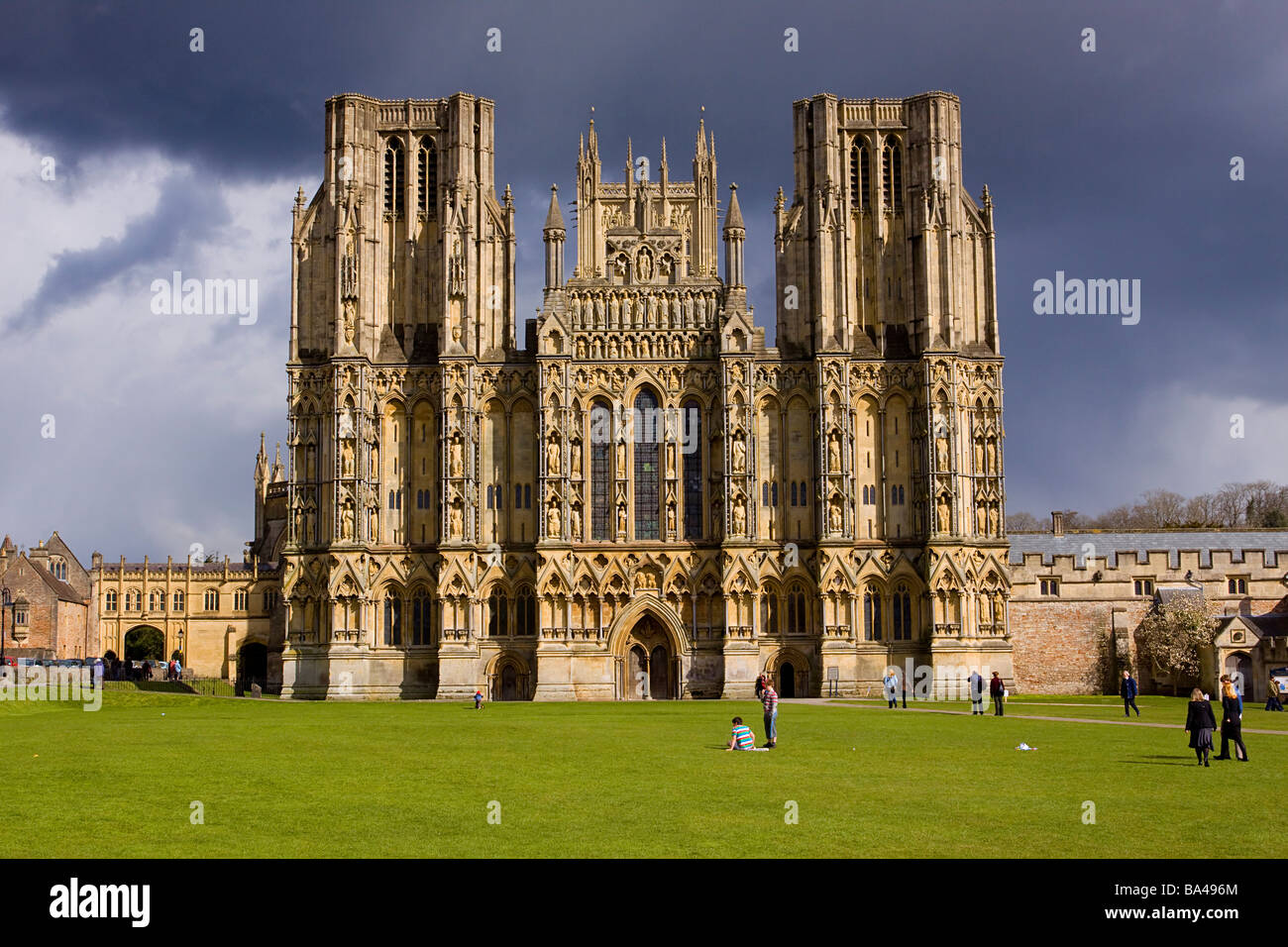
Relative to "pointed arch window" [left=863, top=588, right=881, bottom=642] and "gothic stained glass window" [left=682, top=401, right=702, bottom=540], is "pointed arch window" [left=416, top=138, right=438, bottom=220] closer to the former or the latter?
"gothic stained glass window" [left=682, top=401, right=702, bottom=540]

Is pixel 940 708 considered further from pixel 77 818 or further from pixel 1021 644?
pixel 77 818

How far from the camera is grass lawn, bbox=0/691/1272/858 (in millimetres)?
17641

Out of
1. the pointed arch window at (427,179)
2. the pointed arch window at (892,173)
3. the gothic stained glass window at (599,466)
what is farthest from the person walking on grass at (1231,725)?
the pointed arch window at (427,179)

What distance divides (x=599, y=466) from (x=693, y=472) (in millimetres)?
4870

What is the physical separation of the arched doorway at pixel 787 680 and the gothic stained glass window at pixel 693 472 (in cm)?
814

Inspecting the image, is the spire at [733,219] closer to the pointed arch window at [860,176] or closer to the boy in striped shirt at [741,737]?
the pointed arch window at [860,176]

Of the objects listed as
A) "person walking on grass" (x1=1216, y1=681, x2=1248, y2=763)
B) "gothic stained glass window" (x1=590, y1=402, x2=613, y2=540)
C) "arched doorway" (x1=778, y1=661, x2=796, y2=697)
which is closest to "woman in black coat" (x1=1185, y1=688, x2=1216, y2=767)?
"person walking on grass" (x1=1216, y1=681, x2=1248, y2=763)

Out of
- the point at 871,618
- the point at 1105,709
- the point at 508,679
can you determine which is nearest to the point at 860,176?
the point at 871,618

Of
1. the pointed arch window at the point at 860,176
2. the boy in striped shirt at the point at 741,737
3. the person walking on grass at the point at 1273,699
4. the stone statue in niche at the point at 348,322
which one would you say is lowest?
the person walking on grass at the point at 1273,699

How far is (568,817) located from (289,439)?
56.4 metres

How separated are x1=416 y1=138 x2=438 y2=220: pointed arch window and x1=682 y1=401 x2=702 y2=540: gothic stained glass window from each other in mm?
18003

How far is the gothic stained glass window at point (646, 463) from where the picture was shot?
239 feet

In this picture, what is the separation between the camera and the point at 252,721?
149 feet
